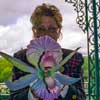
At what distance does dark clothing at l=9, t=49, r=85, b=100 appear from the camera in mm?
2445

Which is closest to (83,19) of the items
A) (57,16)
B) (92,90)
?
(92,90)

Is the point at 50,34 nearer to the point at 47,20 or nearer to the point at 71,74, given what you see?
the point at 47,20

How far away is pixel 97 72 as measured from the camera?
3.23 meters

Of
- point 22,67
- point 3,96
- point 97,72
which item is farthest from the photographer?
point 3,96

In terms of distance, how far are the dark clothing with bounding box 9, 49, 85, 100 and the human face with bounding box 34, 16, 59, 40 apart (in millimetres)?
143

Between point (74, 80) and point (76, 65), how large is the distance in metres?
0.09

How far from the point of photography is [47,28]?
96.6 inches

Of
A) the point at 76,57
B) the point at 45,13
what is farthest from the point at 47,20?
the point at 76,57

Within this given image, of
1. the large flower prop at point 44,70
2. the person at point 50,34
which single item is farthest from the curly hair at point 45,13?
the large flower prop at point 44,70

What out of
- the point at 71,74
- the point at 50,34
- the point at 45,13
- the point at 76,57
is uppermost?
the point at 45,13

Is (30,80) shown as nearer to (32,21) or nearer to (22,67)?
(22,67)

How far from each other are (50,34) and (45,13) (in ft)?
0.44

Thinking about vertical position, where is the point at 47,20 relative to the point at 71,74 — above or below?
above

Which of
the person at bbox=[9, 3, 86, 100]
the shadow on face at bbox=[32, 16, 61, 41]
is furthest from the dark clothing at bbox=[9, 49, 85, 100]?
the shadow on face at bbox=[32, 16, 61, 41]
